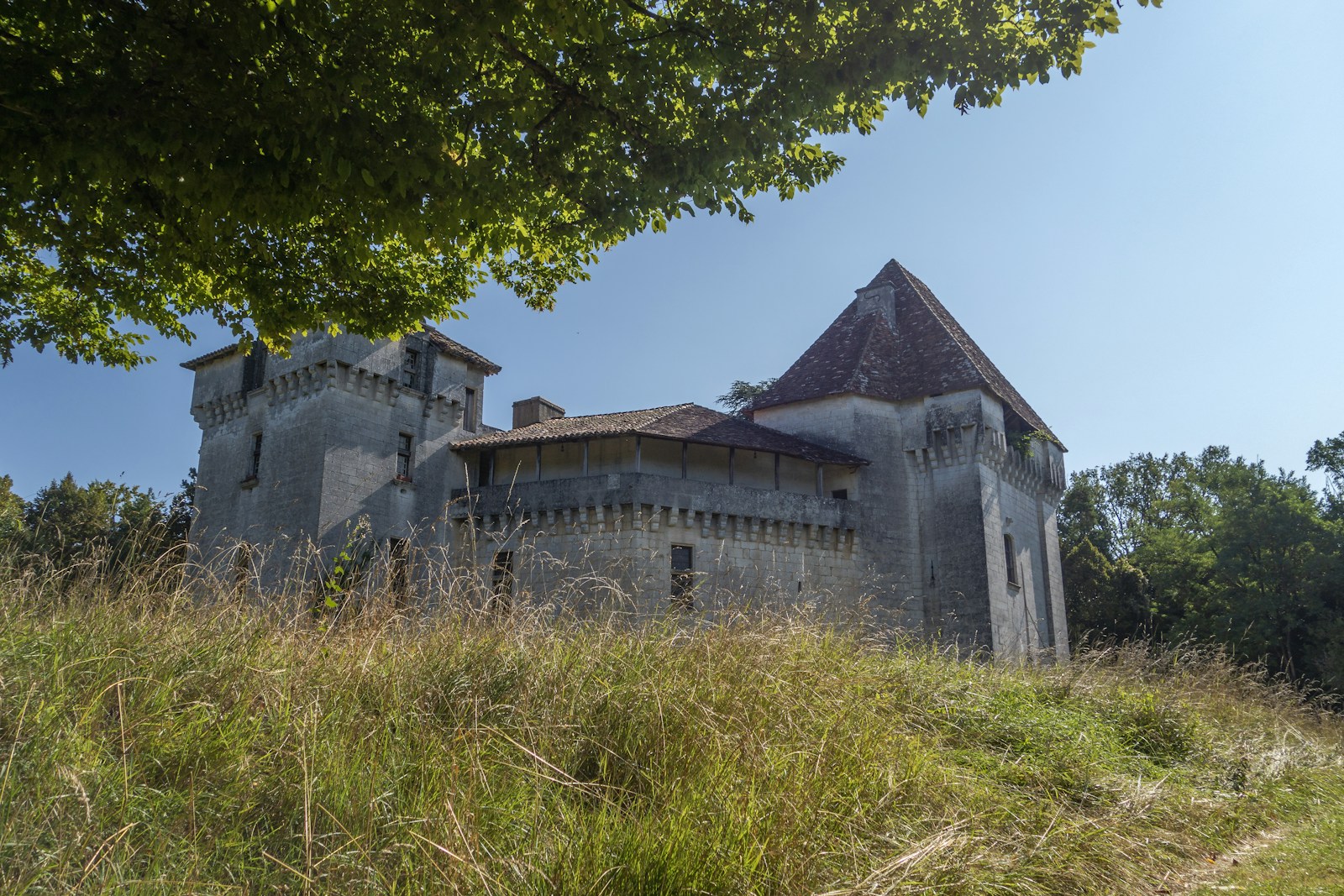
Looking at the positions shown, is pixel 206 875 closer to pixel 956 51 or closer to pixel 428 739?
pixel 428 739

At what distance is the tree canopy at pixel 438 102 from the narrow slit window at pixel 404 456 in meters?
14.2

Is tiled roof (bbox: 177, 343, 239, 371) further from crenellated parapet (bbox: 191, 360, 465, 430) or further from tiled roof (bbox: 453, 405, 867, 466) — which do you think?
tiled roof (bbox: 453, 405, 867, 466)

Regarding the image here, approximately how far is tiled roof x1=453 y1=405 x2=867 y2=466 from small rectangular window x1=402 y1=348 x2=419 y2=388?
1.99m

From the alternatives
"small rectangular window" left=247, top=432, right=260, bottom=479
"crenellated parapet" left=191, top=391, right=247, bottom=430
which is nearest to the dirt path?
"small rectangular window" left=247, top=432, right=260, bottom=479

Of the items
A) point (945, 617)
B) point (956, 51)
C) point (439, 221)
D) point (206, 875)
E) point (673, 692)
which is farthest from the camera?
point (945, 617)

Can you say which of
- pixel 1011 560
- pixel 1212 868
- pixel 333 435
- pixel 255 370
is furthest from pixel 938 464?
pixel 255 370

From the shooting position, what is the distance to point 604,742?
4312 millimetres

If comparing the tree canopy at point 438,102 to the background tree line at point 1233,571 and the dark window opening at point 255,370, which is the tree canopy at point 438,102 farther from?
the background tree line at point 1233,571

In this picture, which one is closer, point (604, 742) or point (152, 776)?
point (152, 776)

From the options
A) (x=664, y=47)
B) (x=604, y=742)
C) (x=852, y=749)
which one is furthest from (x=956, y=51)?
(x=604, y=742)

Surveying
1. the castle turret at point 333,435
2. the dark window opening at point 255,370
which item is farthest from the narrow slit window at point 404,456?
the dark window opening at point 255,370

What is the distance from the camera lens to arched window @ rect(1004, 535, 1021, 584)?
2225cm

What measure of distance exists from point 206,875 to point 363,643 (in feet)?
6.99

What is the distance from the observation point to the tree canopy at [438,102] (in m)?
5.45
